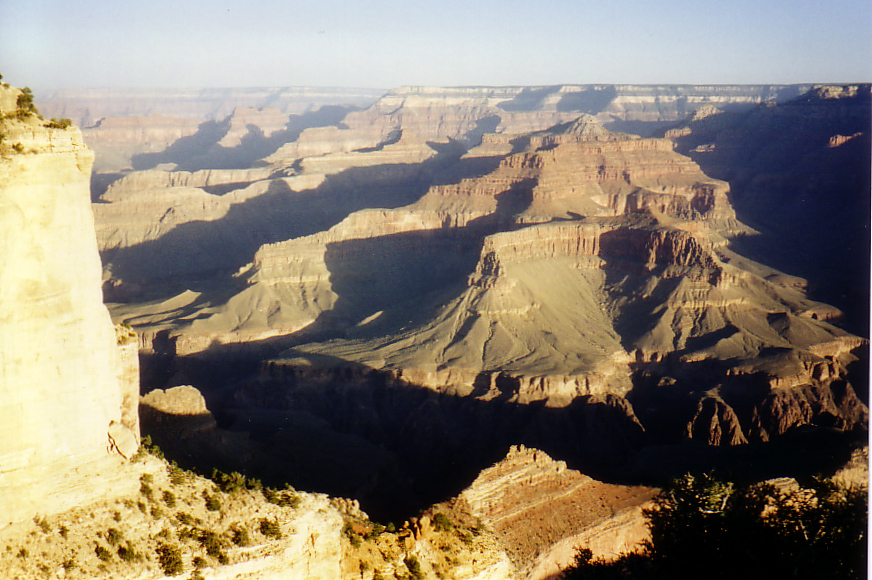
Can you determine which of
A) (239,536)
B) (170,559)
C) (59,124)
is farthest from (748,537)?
(59,124)

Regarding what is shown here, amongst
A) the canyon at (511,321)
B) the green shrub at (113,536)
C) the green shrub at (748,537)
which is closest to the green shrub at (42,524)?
the green shrub at (113,536)

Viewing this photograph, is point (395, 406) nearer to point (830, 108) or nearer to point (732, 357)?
point (732, 357)

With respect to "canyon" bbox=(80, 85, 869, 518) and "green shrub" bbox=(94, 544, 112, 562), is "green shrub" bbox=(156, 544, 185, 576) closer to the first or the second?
"green shrub" bbox=(94, 544, 112, 562)

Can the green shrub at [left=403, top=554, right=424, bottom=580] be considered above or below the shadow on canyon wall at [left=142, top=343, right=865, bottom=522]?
above

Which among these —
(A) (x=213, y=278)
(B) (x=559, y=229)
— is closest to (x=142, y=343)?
(A) (x=213, y=278)

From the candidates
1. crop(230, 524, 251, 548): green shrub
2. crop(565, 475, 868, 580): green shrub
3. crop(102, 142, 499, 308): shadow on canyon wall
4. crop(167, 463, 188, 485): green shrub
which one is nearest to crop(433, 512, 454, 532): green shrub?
crop(565, 475, 868, 580): green shrub

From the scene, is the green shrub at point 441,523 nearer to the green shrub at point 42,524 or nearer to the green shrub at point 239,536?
the green shrub at point 239,536

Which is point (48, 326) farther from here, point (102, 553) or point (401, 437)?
point (401, 437)
